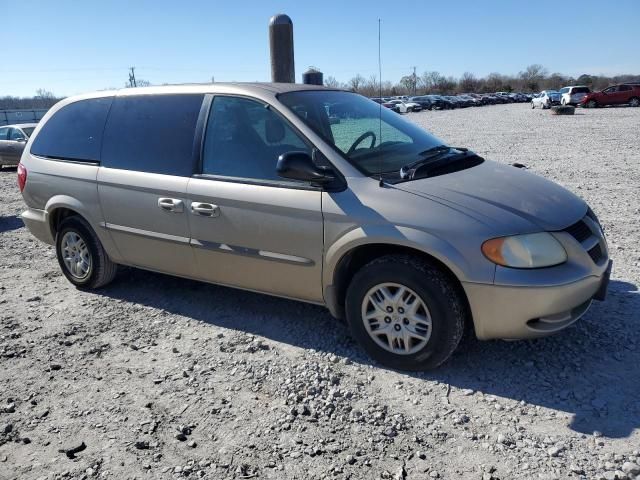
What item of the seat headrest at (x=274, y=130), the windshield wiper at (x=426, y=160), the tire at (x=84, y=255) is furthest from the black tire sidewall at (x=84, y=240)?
the windshield wiper at (x=426, y=160)

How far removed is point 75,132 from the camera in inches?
189

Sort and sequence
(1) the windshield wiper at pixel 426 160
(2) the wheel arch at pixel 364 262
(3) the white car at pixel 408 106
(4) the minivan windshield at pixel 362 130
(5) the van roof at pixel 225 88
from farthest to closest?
(3) the white car at pixel 408 106 → (5) the van roof at pixel 225 88 → (4) the minivan windshield at pixel 362 130 → (1) the windshield wiper at pixel 426 160 → (2) the wheel arch at pixel 364 262

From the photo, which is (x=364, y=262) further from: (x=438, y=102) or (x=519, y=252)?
(x=438, y=102)

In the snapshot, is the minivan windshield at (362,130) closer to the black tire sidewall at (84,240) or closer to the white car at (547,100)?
the black tire sidewall at (84,240)

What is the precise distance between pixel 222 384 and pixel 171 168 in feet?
5.70

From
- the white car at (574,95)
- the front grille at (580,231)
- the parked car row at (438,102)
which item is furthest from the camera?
the parked car row at (438,102)

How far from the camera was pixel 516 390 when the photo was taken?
3.13 meters

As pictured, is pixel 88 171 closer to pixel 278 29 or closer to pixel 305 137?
pixel 305 137

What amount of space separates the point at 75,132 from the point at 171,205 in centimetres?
155

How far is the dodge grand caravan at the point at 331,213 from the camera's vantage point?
3.03 m

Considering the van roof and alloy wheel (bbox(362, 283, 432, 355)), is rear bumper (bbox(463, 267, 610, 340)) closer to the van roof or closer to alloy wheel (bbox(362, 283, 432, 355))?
alloy wheel (bbox(362, 283, 432, 355))

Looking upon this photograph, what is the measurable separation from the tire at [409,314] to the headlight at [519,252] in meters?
0.33

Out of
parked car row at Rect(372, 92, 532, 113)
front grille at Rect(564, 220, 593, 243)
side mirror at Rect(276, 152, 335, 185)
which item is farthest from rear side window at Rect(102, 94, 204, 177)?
parked car row at Rect(372, 92, 532, 113)

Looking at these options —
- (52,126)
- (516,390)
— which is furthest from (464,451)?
(52,126)
